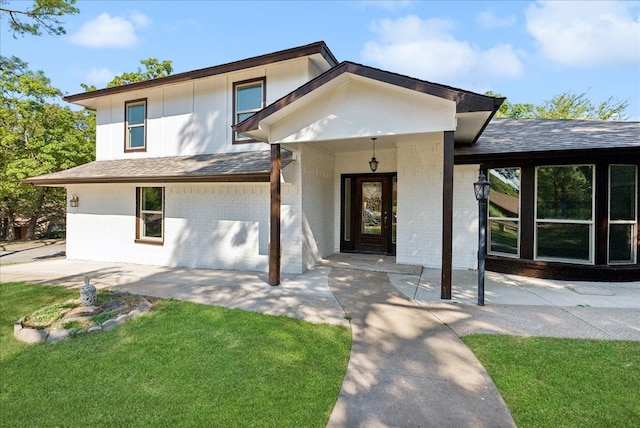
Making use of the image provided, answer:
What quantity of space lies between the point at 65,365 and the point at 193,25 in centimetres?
1238

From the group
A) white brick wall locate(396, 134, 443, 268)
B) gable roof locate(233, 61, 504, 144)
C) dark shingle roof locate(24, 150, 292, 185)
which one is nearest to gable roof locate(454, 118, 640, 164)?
white brick wall locate(396, 134, 443, 268)

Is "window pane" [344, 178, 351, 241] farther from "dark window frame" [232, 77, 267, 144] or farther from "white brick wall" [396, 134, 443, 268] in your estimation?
"dark window frame" [232, 77, 267, 144]

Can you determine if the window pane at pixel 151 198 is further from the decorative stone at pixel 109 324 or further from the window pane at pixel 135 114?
the decorative stone at pixel 109 324

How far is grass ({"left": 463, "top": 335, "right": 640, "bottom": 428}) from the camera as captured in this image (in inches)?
106

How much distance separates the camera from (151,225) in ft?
32.8

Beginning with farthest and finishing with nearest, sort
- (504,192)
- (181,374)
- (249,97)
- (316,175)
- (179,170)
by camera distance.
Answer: (249,97)
(316,175)
(179,170)
(504,192)
(181,374)

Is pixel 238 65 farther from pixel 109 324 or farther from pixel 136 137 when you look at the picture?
pixel 109 324

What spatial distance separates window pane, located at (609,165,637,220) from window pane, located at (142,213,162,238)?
37.9 ft

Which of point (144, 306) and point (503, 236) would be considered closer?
point (144, 306)

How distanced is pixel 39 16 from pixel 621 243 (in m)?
16.0

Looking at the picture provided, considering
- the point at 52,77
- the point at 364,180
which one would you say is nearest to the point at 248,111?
the point at 364,180

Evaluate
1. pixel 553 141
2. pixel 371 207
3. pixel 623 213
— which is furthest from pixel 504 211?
Result: pixel 371 207

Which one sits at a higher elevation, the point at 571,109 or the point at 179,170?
the point at 571,109

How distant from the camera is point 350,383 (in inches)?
130
